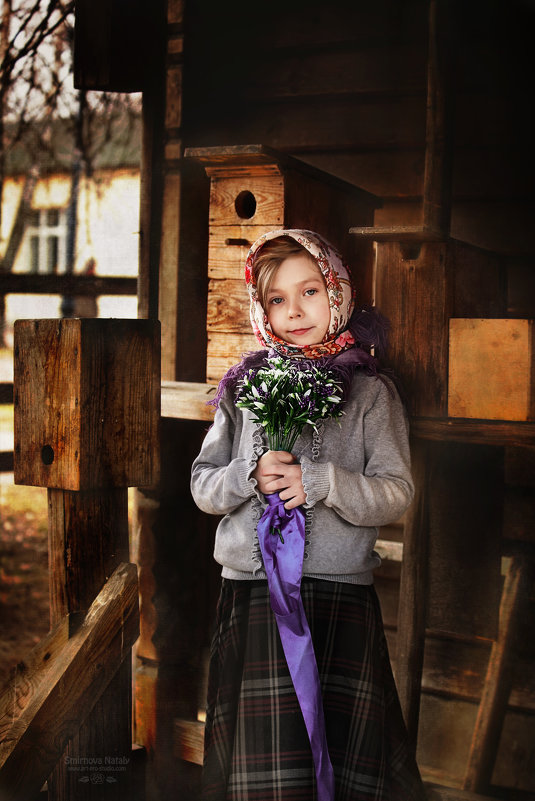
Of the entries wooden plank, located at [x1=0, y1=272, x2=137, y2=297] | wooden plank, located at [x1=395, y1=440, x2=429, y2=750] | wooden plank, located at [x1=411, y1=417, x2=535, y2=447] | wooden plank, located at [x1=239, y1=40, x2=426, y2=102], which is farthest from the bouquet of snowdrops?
wooden plank, located at [x1=0, y1=272, x2=137, y2=297]

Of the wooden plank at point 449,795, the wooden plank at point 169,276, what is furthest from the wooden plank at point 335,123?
the wooden plank at point 449,795

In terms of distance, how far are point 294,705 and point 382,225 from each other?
1414mm

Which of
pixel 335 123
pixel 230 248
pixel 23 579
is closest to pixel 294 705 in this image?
pixel 230 248

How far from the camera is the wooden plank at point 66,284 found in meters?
2.88

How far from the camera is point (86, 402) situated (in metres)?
1.65

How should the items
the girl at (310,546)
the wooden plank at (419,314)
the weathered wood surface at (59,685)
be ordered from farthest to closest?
the wooden plank at (419,314)
the girl at (310,546)
the weathered wood surface at (59,685)

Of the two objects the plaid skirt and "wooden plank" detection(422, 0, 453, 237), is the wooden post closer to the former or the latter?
the plaid skirt

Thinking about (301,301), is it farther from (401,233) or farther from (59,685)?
(59,685)

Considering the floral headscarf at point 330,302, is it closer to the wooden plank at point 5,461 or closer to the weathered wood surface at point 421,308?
the weathered wood surface at point 421,308

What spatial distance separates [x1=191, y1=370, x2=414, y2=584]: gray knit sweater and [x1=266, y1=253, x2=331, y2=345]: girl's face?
0.49ft

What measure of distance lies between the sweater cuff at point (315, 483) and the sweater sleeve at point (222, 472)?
12 cm

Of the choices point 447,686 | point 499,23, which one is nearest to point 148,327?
point 499,23

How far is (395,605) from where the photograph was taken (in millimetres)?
2928

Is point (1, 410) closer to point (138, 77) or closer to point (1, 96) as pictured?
point (1, 96)
